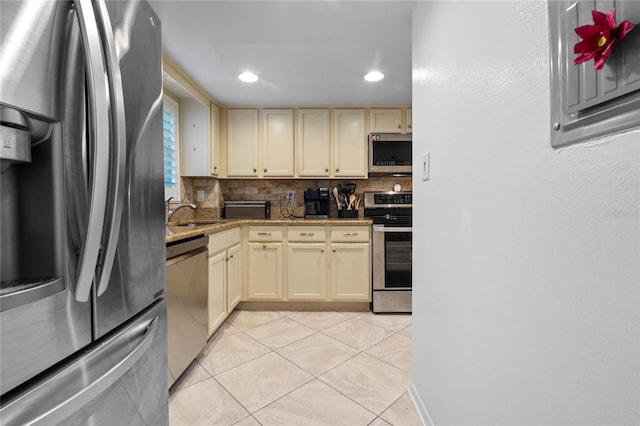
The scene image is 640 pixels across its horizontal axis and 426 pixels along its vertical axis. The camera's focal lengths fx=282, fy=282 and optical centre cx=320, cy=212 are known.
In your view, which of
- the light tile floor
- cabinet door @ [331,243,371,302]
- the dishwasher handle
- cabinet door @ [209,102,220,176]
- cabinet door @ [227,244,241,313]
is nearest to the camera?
the light tile floor

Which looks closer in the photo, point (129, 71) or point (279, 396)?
point (129, 71)

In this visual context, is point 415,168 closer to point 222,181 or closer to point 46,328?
point 46,328

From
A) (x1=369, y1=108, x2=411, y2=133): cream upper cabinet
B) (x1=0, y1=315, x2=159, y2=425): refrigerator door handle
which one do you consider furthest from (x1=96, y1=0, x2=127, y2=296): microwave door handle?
(x1=369, y1=108, x2=411, y2=133): cream upper cabinet

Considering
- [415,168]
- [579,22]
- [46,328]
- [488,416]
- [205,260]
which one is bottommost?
[488,416]

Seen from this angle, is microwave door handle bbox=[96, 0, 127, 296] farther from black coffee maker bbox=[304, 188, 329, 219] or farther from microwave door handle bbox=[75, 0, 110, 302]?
black coffee maker bbox=[304, 188, 329, 219]

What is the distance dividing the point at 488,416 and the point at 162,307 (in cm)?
110

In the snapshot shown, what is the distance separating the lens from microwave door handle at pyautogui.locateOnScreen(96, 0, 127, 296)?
0.60m

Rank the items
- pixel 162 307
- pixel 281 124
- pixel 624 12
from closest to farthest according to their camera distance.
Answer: pixel 624 12 < pixel 162 307 < pixel 281 124

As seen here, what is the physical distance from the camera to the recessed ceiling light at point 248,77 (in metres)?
2.40

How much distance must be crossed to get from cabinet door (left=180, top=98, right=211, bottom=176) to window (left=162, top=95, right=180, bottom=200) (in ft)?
0.19

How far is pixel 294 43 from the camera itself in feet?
6.39

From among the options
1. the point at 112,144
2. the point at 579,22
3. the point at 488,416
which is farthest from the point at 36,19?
the point at 488,416

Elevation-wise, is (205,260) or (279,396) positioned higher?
(205,260)

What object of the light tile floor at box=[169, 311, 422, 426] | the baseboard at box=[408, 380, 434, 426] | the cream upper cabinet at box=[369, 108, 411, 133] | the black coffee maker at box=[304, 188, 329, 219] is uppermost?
the cream upper cabinet at box=[369, 108, 411, 133]
